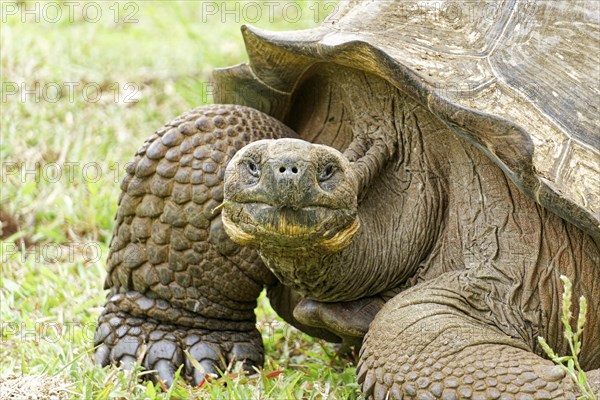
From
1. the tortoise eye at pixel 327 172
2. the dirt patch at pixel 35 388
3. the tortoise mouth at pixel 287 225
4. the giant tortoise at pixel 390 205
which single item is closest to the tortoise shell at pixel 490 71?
the giant tortoise at pixel 390 205

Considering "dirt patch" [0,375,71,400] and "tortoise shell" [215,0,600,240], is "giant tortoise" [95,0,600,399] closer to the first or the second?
"tortoise shell" [215,0,600,240]

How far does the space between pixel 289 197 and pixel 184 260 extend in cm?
98

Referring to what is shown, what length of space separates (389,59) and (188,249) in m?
1.08

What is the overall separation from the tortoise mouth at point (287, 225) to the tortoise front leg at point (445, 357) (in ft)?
1.16

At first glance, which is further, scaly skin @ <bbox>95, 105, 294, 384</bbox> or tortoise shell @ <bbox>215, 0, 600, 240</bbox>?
scaly skin @ <bbox>95, 105, 294, 384</bbox>

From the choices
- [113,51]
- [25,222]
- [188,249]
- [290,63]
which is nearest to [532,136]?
[290,63]

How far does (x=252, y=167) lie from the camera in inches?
124

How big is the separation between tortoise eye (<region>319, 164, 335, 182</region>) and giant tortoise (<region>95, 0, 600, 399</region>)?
1cm

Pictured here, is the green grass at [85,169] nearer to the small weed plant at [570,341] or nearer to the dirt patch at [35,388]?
the dirt patch at [35,388]

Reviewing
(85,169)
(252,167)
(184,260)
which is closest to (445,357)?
(252,167)

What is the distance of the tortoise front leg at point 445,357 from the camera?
3064mm

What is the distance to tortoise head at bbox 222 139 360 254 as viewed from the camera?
3.02 metres

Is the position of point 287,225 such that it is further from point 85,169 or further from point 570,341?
point 85,169

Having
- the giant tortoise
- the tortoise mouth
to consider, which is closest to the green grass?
the giant tortoise
